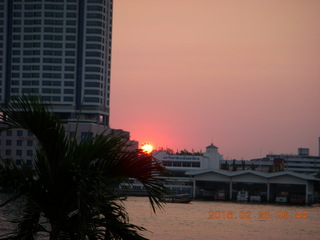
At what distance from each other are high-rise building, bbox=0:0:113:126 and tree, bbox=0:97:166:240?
118562mm

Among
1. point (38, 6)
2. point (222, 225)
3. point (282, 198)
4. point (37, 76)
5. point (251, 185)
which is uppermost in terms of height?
point (38, 6)

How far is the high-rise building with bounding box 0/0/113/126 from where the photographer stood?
5039 inches

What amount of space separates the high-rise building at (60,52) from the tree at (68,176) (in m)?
119

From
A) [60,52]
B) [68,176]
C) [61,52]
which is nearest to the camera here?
[68,176]

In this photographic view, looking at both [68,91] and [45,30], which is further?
[45,30]

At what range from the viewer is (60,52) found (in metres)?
131

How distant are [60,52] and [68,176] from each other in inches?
4926

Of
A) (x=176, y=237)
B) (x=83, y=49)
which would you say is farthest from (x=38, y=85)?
(x=176, y=237)

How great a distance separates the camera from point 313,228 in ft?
214

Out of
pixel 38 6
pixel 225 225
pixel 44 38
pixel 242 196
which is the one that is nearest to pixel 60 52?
pixel 44 38

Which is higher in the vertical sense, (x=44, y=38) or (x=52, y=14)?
(x=52, y=14)

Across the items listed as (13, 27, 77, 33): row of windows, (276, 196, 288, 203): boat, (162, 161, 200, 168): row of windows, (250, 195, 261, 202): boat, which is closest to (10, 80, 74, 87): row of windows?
(13, 27, 77, 33): row of windows

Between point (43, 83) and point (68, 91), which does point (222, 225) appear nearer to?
point (68, 91)

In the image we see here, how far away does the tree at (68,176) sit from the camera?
7.75 m
